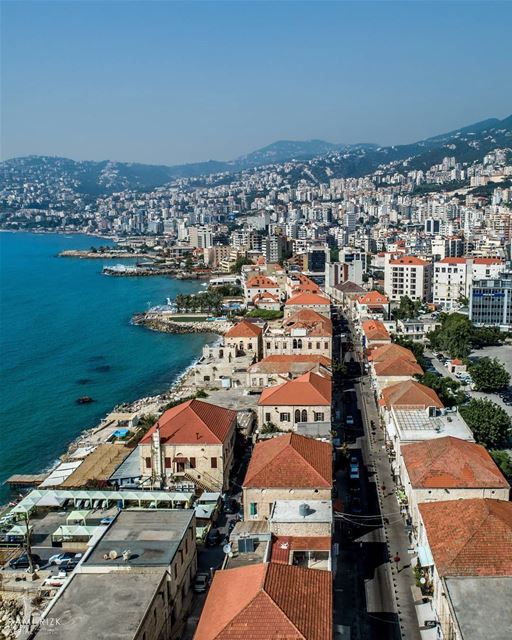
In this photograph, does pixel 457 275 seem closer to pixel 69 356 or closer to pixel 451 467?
pixel 69 356

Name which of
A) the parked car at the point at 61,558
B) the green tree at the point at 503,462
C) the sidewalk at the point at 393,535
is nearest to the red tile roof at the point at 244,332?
the sidewalk at the point at 393,535

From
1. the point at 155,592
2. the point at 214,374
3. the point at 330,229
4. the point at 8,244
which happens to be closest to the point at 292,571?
the point at 155,592

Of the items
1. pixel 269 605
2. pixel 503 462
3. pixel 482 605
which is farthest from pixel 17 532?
pixel 503 462

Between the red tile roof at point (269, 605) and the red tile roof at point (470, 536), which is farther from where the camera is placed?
the red tile roof at point (470, 536)

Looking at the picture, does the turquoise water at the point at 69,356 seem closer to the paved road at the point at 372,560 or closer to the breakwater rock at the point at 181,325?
the breakwater rock at the point at 181,325

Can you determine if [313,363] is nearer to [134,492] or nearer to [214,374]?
[214,374]

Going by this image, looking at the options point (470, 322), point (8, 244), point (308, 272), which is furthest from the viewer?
point (8, 244)
